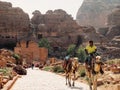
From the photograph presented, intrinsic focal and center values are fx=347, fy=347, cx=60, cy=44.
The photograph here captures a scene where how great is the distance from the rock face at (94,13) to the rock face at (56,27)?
6836cm

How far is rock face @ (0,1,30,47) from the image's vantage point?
8306 centimetres

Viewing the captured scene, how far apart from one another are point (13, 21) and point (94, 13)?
8815cm

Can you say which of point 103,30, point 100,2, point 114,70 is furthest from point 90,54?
point 100,2

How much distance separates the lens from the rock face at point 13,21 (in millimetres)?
83062

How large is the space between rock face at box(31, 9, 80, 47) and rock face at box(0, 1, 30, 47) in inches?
169

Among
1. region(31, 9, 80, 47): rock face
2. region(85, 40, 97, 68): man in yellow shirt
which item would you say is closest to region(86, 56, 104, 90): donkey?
region(85, 40, 97, 68): man in yellow shirt

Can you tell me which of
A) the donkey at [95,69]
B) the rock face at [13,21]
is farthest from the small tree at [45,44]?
the donkey at [95,69]

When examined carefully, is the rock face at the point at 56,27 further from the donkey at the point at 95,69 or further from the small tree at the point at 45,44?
the donkey at the point at 95,69

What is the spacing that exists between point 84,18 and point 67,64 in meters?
149

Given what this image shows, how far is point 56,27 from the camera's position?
89000mm

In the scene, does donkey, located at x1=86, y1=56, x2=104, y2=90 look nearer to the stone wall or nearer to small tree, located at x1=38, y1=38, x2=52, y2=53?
the stone wall

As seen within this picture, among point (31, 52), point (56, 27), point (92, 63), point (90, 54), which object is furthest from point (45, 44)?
point (92, 63)

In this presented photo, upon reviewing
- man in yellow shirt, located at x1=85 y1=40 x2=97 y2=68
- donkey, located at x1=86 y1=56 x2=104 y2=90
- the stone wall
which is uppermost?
man in yellow shirt, located at x1=85 y1=40 x2=97 y2=68

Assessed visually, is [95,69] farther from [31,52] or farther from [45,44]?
[45,44]
